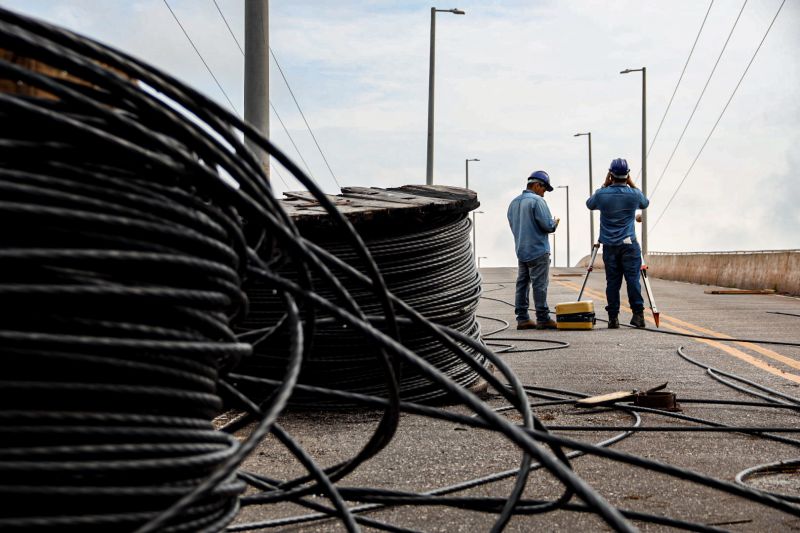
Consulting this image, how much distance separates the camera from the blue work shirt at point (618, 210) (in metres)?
12.0

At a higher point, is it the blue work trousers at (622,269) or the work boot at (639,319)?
the blue work trousers at (622,269)

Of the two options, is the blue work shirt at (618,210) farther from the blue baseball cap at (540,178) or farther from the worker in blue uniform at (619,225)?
the blue baseball cap at (540,178)

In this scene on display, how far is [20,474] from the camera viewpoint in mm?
1688

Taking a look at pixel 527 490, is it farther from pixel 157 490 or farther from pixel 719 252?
pixel 719 252

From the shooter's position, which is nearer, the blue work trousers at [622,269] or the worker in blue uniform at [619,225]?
the blue work trousers at [622,269]

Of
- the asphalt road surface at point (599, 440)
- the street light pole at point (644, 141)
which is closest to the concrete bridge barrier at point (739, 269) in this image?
the street light pole at point (644, 141)

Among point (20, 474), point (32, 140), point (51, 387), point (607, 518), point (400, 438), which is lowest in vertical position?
point (400, 438)

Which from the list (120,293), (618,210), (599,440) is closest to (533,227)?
(618,210)

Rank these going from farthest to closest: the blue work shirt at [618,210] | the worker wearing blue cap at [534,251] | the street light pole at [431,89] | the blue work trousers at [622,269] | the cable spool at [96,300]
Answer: the street light pole at [431,89]
the blue work shirt at [618,210]
the worker wearing blue cap at [534,251]
the blue work trousers at [622,269]
the cable spool at [96,300]

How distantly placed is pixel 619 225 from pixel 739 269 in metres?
12.0

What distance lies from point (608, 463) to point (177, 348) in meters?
2.59

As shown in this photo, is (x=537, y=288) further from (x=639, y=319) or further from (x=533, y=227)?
(x=639, y=319)

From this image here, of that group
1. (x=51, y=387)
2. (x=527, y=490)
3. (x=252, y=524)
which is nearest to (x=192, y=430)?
(x=51, y=387)

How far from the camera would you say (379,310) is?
217 inches
